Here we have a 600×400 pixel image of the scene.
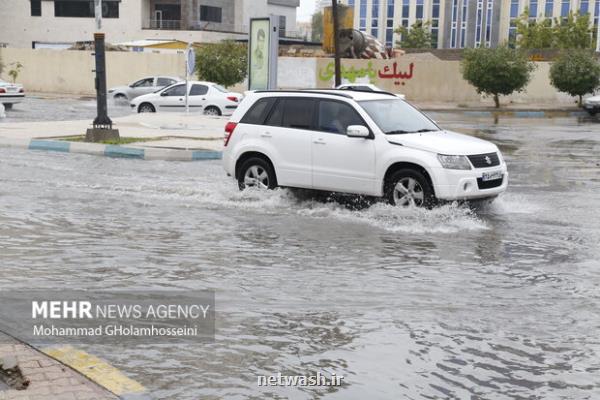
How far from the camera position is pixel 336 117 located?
12305mm

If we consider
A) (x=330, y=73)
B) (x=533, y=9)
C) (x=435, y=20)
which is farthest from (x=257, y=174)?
(x=435, y=20)

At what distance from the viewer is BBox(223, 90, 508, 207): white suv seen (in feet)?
37.4

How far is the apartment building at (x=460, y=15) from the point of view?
392 ft

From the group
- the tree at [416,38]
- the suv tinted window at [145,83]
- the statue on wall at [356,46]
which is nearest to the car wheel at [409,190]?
the suv tinted window at [145,83]

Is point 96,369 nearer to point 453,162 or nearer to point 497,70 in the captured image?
point 453,162

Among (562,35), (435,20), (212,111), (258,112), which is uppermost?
(435,20)

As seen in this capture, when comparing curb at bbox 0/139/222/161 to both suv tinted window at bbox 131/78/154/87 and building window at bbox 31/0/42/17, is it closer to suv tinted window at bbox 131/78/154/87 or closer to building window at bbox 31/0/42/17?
suv tinted window at bbox 131/78/154/87

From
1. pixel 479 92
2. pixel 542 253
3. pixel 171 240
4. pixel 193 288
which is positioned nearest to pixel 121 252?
pixel 171 240

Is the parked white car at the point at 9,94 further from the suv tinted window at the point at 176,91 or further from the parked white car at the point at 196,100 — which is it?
the suv tinted window at the point at 176,91

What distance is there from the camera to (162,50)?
63125 mm

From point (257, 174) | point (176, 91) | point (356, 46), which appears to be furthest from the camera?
point (356, 46)

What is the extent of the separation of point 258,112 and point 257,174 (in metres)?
0.91

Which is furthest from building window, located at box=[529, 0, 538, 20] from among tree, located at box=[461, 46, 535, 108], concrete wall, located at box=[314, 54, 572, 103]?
tree, located at box=[461, 46, 535, 108]

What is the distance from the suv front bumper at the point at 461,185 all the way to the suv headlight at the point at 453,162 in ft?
0.20
